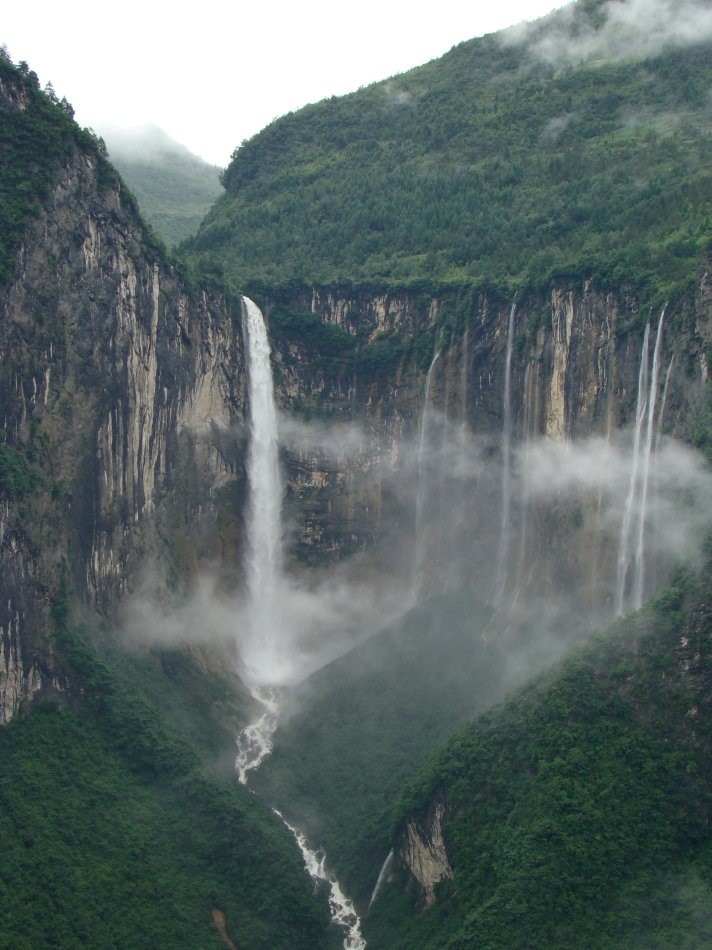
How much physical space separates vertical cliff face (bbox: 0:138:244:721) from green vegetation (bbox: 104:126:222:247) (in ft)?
99.0

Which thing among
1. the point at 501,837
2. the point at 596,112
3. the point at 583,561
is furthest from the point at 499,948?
the point at 596,112

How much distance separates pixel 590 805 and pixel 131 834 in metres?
14.1

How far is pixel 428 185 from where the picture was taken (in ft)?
235

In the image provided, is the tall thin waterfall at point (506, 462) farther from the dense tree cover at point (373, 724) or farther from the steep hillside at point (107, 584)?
the steep hillside at point (107, 584)

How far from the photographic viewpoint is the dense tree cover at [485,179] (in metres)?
59.3

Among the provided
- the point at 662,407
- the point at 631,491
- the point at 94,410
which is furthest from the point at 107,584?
the point at 662,407

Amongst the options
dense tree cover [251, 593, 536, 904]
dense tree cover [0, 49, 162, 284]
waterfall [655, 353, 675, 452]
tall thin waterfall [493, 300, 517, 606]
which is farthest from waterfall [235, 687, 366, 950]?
dense tree cover [0, 49, 162, 284]

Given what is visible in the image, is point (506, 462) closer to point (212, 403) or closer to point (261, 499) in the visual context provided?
point (261, 499)

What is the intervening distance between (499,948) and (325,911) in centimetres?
800

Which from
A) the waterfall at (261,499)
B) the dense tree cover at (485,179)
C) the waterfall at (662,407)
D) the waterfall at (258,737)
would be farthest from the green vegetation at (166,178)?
the waterfall at (662,407)

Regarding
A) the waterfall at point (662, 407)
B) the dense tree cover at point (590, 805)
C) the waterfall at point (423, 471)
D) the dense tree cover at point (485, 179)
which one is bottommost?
the dense tree cover at point (590, 805)

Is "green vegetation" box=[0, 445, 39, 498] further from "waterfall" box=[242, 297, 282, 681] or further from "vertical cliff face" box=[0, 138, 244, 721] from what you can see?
"waterfall" box=[242, 297, 282, 681]

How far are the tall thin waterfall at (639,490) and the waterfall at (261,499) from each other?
52.0 feet

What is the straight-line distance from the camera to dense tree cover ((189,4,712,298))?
5928 cm
